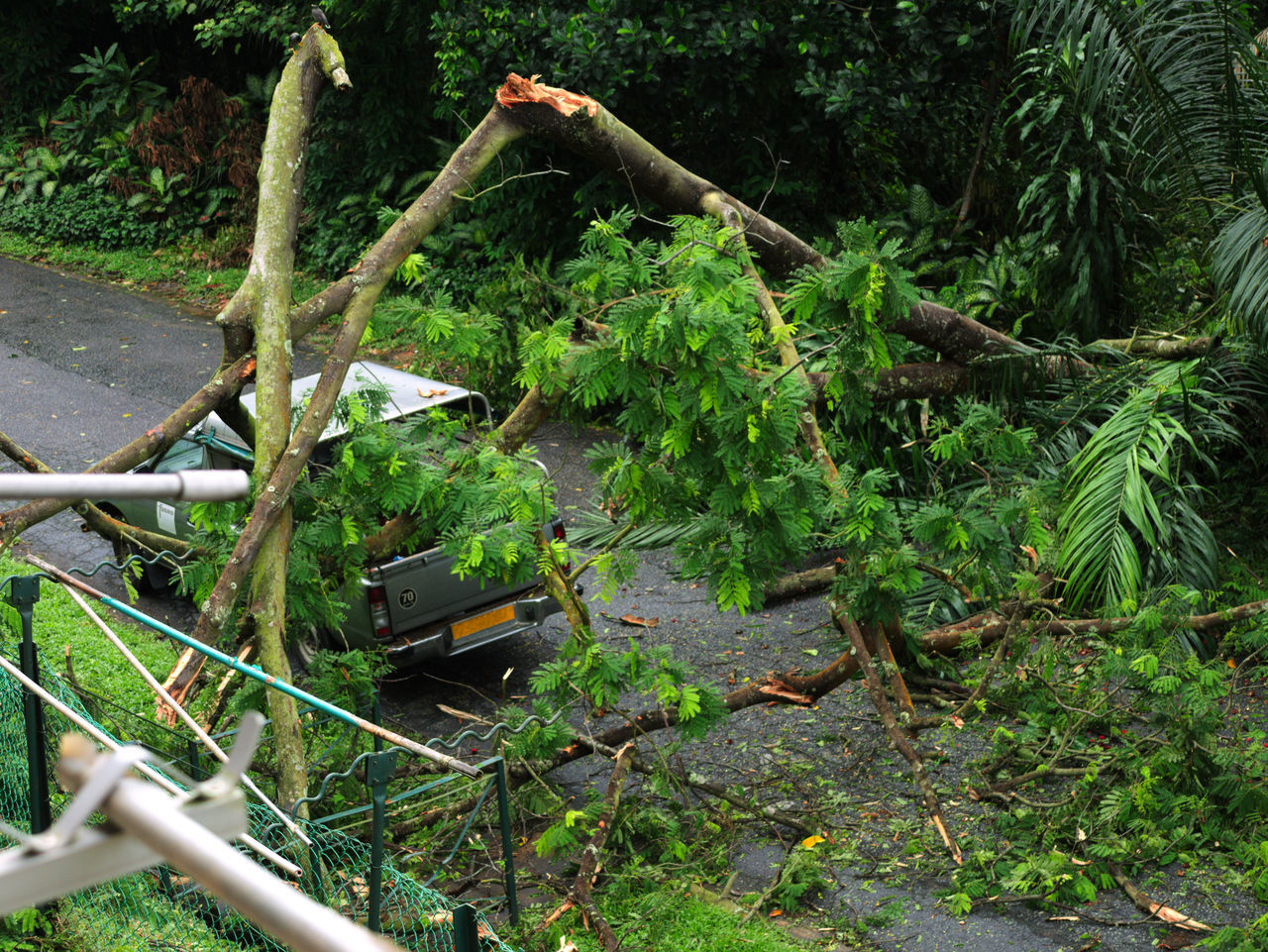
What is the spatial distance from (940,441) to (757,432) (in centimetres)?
166

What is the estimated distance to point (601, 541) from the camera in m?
9.15

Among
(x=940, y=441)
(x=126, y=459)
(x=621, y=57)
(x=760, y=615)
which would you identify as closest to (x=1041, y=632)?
(x=940, y=441)

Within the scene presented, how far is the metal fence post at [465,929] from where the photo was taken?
299 centimetres

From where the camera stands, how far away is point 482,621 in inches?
290

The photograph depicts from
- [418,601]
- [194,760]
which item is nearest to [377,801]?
[194,760]

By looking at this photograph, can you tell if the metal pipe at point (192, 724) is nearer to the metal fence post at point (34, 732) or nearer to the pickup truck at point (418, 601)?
the metal fence post at point (34, 732)

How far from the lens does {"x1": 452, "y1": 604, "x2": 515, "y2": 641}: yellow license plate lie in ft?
23.8

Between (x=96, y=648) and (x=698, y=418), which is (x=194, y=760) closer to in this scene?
(x=698, y=418)

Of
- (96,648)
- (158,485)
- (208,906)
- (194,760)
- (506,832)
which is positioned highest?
(158,485)

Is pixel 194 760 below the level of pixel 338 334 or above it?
below

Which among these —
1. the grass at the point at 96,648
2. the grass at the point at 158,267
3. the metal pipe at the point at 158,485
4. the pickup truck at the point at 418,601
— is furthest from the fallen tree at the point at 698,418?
the grass at the point at 158,267

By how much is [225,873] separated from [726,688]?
6462 millimetres

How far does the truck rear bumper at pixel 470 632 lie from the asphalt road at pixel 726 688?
0.21 meters

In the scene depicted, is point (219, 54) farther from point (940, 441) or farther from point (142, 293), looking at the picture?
point (940, 441)
